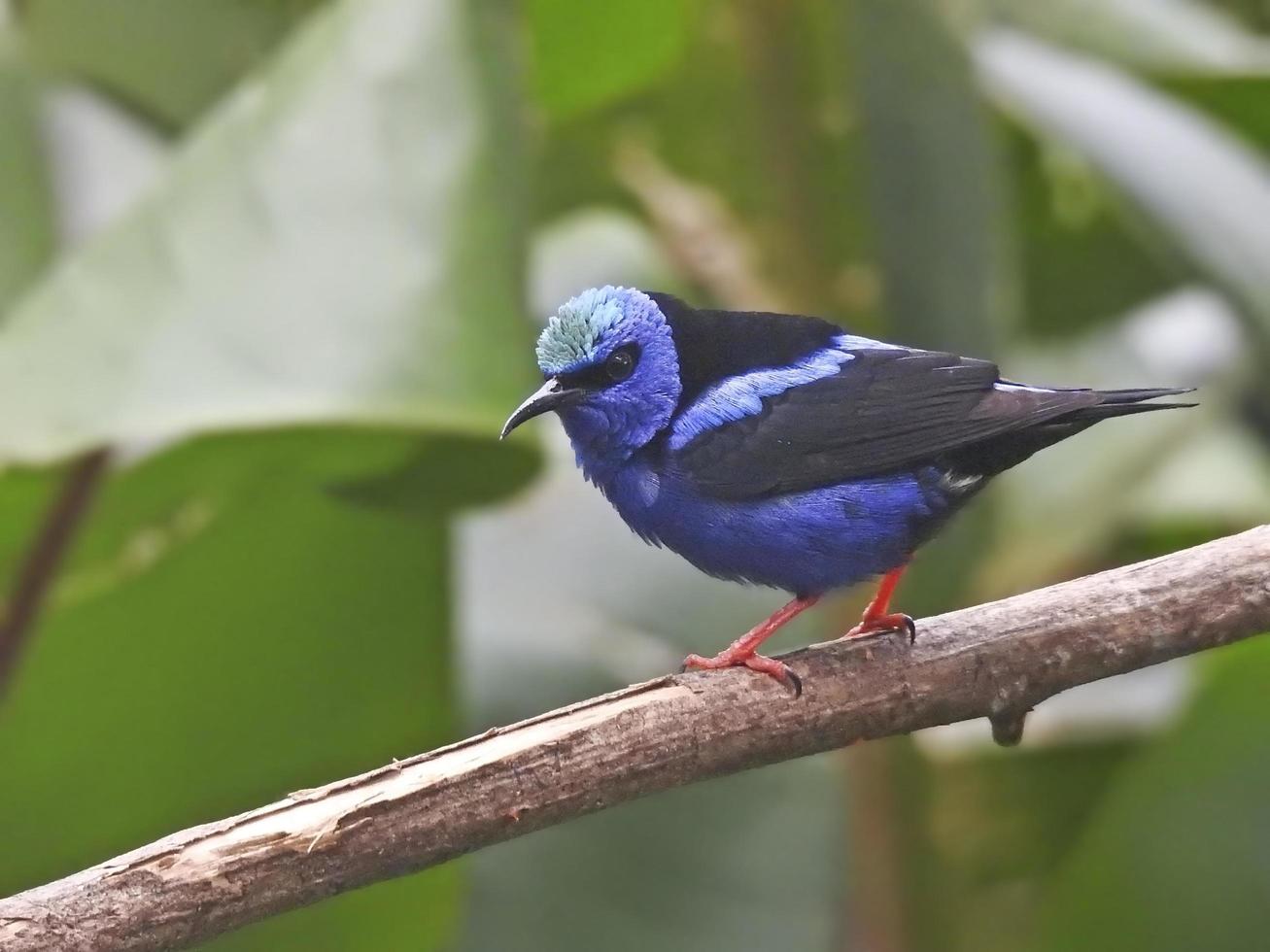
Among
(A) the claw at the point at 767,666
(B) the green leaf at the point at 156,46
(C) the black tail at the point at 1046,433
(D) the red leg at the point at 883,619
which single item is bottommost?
(D) the red leg at the point at 883,619

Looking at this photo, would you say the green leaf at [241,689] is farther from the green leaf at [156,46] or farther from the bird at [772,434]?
the green leaf at [156,46]

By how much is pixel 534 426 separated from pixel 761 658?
669mm

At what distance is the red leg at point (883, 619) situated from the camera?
2.15 metres

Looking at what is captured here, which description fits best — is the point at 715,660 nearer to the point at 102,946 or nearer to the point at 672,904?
the point at 102,946

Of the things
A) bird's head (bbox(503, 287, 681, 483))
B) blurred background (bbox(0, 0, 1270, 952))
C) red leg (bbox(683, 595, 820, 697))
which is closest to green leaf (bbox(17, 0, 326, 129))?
blurred background (bbox(0, 0, 1270, 952))

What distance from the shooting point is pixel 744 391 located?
2.30m

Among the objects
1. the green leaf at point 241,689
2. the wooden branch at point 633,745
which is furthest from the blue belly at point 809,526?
the green leaf at point 241,689

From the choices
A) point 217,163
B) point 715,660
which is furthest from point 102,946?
point 217,163

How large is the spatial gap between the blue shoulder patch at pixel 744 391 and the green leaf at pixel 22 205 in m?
1.76

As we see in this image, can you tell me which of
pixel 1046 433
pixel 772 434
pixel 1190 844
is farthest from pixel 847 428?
pixel 1190 844

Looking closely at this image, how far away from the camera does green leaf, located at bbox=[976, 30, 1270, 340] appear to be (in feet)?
10.4

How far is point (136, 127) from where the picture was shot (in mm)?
3551

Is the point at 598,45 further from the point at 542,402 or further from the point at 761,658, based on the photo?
the point at 761,658

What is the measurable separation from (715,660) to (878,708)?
25 cm
